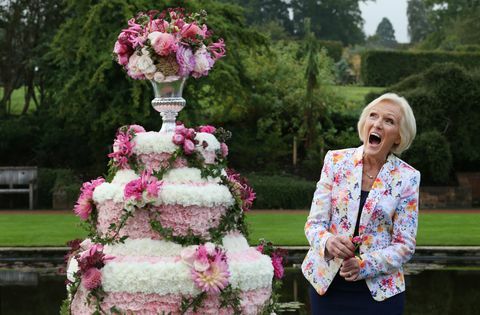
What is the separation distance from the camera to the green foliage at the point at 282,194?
77.5ft

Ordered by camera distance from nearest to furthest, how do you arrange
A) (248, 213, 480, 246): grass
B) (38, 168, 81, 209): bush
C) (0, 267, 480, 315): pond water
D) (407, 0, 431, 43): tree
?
(0, 267, 480, 315): pond water, (248, 213, 480, 246): grass, (38, 168, 81, 209): bush, (407, 0, 431, 43): tree

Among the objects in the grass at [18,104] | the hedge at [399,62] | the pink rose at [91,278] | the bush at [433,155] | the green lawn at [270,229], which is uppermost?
the hedge at [399,62]

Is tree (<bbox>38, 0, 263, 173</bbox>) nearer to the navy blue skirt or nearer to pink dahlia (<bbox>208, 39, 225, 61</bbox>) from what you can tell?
pink dahlia (<bbox>208, 39, 225, 61</bbox>)

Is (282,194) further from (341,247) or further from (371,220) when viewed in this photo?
(341,247)

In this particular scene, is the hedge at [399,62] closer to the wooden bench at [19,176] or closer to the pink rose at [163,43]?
the wooden bench at [19,176]

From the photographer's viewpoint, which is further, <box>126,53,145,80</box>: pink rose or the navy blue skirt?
<box>126,53,145,80</box>: pink rose

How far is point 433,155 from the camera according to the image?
2538 cm

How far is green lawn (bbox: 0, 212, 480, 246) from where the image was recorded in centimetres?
1534

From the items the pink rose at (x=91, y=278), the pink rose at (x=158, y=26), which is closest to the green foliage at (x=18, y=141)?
the pink rose at (x=158, y=26)

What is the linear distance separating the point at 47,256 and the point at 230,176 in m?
8.25

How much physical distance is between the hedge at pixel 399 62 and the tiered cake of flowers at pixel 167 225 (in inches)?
1453

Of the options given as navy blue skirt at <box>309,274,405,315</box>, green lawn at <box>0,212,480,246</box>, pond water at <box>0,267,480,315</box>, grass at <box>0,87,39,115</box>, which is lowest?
green lawn at <box>0,212,480,246</box>

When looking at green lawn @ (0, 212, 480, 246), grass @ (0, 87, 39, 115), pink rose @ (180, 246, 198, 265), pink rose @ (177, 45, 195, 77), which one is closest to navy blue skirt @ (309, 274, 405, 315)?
pink rose @ (180, 246, 198, 265)

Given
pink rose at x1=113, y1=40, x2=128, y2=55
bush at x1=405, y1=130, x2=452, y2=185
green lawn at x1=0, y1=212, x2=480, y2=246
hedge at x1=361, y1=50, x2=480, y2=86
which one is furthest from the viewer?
hedge at x1=361, y1=50, x2=480, y2=86
